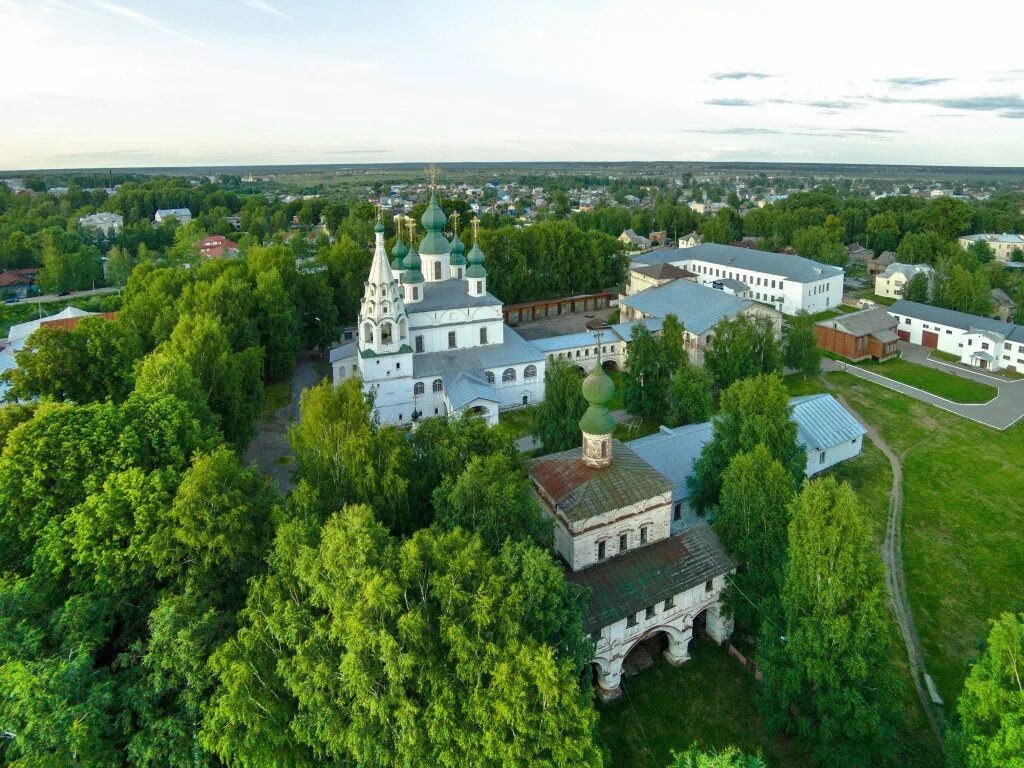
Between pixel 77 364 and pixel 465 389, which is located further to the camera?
pixel 465 389

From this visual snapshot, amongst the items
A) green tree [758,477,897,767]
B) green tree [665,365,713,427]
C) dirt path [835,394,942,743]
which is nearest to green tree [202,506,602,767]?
green tree [758,477,897,767]

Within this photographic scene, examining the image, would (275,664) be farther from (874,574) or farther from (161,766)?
(874,574)

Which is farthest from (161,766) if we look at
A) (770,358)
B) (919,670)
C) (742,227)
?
(742,227)

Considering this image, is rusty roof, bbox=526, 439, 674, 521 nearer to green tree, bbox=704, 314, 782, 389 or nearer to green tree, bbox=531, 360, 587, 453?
green tree, bbox=531, 360, 587, 453

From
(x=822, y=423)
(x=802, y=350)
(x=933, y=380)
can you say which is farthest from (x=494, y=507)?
(x=933, y=380)

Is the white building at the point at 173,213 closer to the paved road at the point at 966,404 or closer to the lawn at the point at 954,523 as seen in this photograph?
the paved road at the point at 966,404

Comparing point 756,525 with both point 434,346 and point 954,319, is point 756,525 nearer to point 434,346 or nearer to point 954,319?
point 434,346
